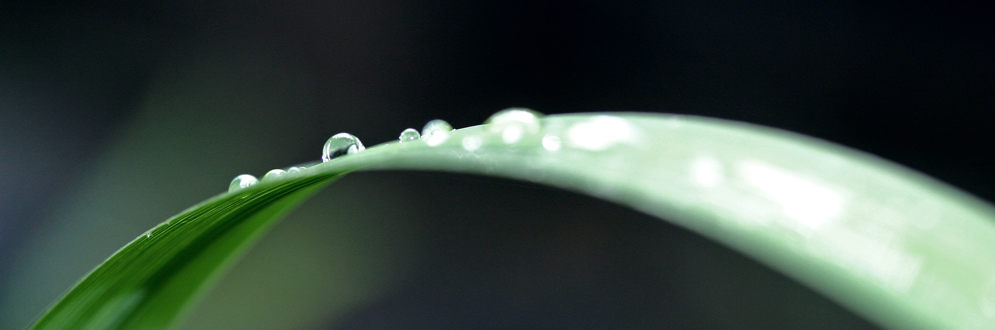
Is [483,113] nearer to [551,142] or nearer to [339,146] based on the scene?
[339,146]

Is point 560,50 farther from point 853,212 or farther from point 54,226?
point 853,212

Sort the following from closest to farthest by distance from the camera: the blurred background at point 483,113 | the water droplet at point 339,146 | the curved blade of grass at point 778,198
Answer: the curved blade of grass at point 778,198 < the water droplet at point 339,146 < the blurred background at point 483,113

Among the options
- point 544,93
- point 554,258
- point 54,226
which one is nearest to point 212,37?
point 54,226

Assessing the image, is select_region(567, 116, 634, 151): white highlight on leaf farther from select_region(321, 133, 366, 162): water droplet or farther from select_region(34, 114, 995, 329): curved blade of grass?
select_region(321, 133, 366, 162): water droplet

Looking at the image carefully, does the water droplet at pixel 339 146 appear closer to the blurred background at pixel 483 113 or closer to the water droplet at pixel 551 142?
the water droplet at pixel 551 142

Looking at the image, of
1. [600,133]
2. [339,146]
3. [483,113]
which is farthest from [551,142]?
[483,113]

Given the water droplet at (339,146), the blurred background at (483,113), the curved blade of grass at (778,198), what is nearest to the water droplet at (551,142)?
the curved blade of grass at (778,198)

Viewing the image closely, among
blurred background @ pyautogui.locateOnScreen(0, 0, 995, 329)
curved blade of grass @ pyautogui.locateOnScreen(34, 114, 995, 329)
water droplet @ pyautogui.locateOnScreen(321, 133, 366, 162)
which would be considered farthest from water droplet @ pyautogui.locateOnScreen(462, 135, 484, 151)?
blurred background @ pyautogui.locateOnScreen(0, 0, 995, 329)
